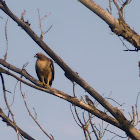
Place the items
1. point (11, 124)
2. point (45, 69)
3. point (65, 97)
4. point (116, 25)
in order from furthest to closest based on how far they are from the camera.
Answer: point (45, 69) < point (11, 124) < point (65, 97) < point (116, 25)

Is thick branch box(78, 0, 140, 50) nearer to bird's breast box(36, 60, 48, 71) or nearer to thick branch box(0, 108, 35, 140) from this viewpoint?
thick branch box(0, 108, 35, 140)

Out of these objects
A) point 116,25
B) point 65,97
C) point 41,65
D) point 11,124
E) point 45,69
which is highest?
point 41,65

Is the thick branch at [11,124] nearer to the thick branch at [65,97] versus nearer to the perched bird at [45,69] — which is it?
the thick branch at [65,97]

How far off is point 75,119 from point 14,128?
2.63ft

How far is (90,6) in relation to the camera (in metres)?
2.63

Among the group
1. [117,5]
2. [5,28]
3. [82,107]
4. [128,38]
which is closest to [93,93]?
[82,107]

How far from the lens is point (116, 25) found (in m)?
2.89

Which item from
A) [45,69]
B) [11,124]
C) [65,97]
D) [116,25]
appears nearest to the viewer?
[116,25]

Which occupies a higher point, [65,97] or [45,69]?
[45,69]

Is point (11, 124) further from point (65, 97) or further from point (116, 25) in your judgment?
point (116, 25)

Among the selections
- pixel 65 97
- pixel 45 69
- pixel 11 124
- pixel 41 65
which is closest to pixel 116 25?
pixel 65 97

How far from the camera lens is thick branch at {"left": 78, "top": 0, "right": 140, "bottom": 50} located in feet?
8.63

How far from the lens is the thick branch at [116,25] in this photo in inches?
104

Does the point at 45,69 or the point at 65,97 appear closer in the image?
the point at 65,97
